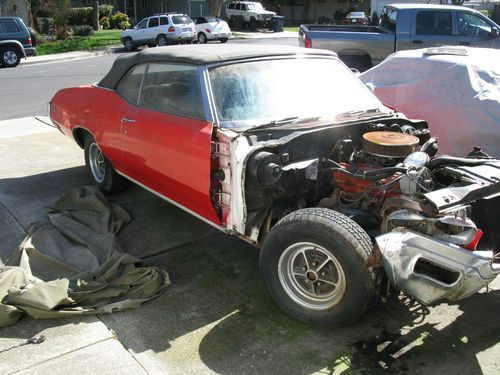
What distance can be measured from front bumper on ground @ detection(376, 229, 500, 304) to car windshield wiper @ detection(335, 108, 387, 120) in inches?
55.3

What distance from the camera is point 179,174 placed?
407cm

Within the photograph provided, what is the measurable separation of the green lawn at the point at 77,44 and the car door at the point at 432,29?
19927 millimetres

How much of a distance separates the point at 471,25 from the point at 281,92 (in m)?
7.89

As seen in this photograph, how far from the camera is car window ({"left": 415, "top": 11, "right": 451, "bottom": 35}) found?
10148mm

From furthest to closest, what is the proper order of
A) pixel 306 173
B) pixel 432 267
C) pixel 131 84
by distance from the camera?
pixel 131 84, pixel 306 173, pixel 432 267

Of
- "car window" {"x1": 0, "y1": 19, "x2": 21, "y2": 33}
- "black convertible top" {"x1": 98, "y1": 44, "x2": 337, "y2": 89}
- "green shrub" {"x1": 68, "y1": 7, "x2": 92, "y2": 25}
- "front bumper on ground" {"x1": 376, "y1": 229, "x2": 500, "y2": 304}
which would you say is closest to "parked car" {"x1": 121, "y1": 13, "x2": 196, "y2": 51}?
"car window" {"x1": 0, "y1": 19, "x2": 21, "y2": 33}

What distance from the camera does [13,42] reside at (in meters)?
19.0

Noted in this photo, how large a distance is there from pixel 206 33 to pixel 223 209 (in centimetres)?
2510

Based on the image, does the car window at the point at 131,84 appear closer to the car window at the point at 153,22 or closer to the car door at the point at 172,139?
the car door at the point at 172,139

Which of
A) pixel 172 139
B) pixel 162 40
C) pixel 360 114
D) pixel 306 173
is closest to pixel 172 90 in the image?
pixel 172 139

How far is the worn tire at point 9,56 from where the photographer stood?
19.0 metres

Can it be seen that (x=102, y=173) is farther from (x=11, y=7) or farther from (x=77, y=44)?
(x=11, y=7)

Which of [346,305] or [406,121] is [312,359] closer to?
[346,305]

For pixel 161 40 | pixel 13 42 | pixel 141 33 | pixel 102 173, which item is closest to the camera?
pixel 102 173
